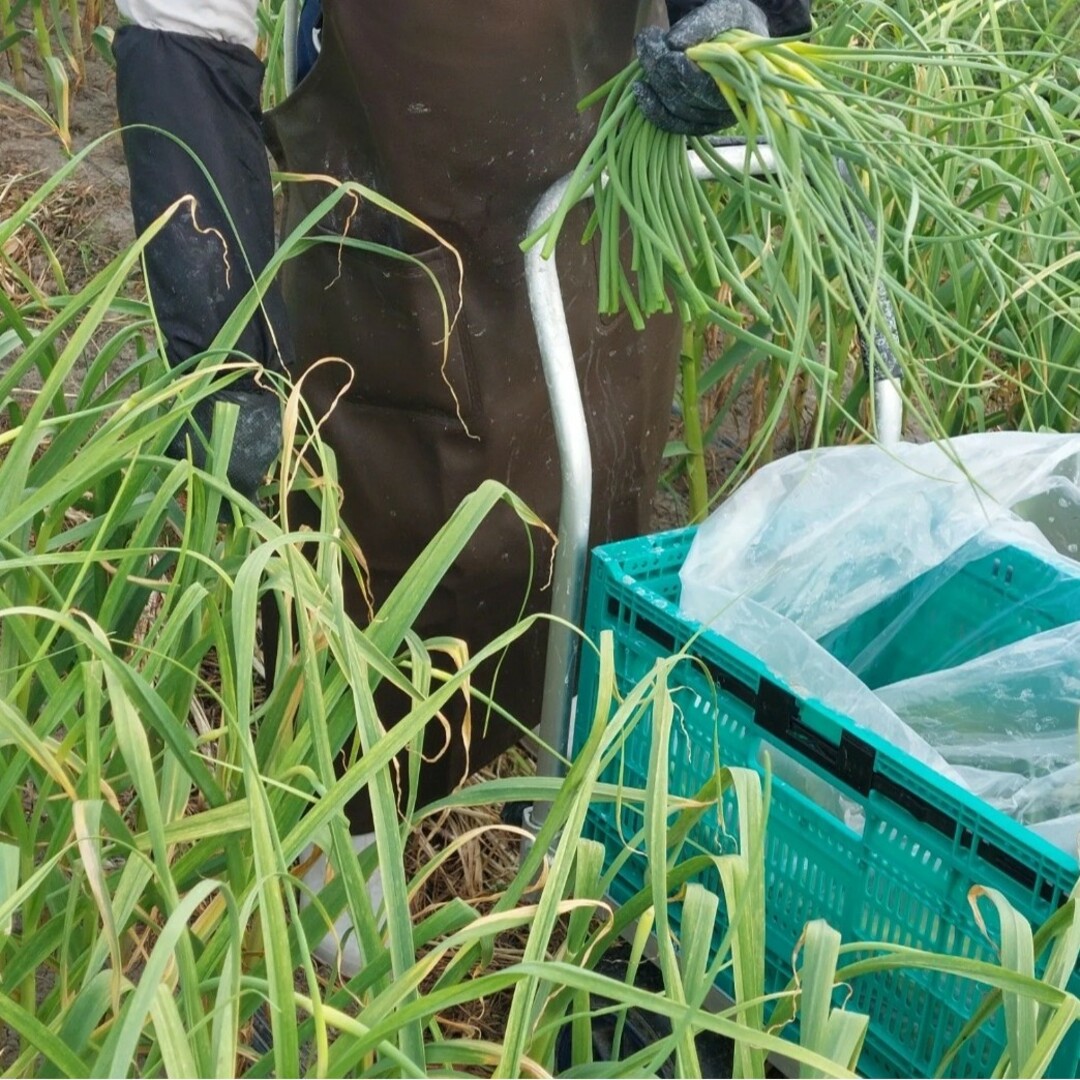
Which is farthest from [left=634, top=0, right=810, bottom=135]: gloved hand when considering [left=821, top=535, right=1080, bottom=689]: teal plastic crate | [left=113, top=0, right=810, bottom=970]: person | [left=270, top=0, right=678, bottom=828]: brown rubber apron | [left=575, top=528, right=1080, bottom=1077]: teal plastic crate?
[left=821, top=535, right=1080, bottom=689]: teal plastic crate

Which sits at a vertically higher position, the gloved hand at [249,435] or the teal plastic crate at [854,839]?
the gloved hand at [249,435]

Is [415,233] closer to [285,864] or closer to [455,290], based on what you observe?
[455,290]

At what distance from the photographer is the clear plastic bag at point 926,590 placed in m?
1.11

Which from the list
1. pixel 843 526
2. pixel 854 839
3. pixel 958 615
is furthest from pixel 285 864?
pixel 958 615

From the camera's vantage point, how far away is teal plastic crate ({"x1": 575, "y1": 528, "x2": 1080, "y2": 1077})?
2.92 ft

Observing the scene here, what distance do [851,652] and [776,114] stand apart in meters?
0.53

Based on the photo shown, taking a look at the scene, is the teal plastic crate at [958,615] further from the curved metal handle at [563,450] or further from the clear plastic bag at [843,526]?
the curved metal handle at [563,450]

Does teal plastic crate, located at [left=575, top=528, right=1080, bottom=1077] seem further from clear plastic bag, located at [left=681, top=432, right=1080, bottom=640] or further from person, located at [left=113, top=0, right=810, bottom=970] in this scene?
person, located at [left=113, top=0, right=810, bottom=970]

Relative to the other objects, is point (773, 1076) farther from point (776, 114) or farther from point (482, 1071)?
point (776, 114)

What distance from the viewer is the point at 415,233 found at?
1313mm

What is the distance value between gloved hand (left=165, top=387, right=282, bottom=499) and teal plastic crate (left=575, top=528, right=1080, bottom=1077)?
0.37 m

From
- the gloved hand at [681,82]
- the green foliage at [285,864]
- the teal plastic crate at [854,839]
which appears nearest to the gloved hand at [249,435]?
the green foliage at [285,864]

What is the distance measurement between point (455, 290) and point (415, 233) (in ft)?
0.22

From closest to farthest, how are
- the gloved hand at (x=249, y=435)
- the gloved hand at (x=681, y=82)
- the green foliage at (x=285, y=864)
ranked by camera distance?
the green foliage at (x=285, y=864) → the gloved hand at (x=681, y=82) → the gloved hand at (x=249, y=435)
